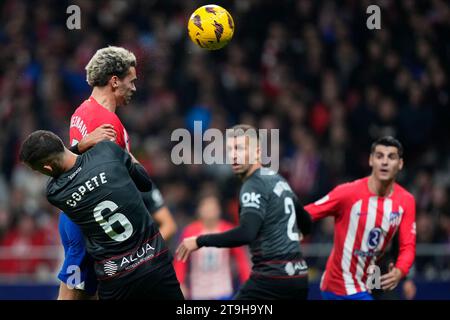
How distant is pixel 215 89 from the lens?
13.0m

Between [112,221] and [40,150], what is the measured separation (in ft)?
2.11

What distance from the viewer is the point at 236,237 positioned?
256 inches

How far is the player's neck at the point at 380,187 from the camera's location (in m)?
7.24

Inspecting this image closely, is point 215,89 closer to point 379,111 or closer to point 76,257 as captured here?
point 379,111

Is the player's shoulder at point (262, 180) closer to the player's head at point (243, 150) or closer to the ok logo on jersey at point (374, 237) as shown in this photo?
the player's head at point (243, 150)

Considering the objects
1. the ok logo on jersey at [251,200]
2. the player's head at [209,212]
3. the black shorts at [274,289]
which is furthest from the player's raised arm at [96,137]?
the player's head at [209,212]

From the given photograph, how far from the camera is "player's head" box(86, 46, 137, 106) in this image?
21.1ft

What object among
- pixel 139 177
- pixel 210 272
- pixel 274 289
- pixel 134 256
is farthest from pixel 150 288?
pixel 210 272

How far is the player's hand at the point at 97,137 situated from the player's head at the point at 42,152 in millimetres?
312

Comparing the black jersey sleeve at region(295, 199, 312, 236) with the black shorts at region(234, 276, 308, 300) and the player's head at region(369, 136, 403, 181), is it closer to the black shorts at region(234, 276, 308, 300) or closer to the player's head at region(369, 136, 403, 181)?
the black shorts at region(234, 276, 308, 300)

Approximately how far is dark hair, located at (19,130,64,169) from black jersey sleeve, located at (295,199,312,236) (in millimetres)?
2075

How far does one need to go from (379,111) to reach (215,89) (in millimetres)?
2501
